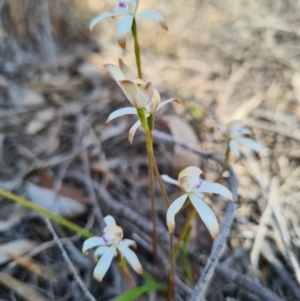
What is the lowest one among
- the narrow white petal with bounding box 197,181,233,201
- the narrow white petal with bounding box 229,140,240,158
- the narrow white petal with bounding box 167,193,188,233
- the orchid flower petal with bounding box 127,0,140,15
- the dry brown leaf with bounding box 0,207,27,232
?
the dry brown leaf with bounding box 0,207,27,232

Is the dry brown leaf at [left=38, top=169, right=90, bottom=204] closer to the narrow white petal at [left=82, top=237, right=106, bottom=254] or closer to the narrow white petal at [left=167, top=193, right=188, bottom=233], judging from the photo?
the narrow white petal at [left=82, top=237, right=106, bottom=254]

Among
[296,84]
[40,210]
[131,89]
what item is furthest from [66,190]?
[296,84]

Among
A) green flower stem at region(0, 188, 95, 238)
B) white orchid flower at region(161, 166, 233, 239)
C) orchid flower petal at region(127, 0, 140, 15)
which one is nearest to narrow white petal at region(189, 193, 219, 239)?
white orchid flower at region(161, 166, 233, 239)

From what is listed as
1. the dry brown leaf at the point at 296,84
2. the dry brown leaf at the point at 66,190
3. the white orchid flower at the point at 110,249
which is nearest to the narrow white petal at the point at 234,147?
the white orchid flower at the point at 110,249

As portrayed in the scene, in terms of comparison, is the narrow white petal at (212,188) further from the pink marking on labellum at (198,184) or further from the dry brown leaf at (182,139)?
the dry brown leaf at (182,139)

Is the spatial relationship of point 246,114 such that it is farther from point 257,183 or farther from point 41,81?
point 41,81

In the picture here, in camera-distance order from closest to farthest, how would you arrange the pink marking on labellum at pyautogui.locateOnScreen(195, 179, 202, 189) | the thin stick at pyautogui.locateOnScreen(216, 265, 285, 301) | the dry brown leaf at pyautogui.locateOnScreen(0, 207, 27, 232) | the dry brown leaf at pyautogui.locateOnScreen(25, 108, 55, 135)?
the pink marking on labellum at pyautogui.locateOnScreen(195, 179, 202, 189)
the thin stick at pyautogui.locateOnScreen(216, 265, 285, 301)
the dry brown leaf at pyautogui.locateOnScreen(0, 207, 27, 232)
the dry brown leaf at pyautogui.locateOnScreen(25, 108, 55, 135)

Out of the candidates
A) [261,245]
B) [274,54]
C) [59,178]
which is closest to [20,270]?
[59,178]
